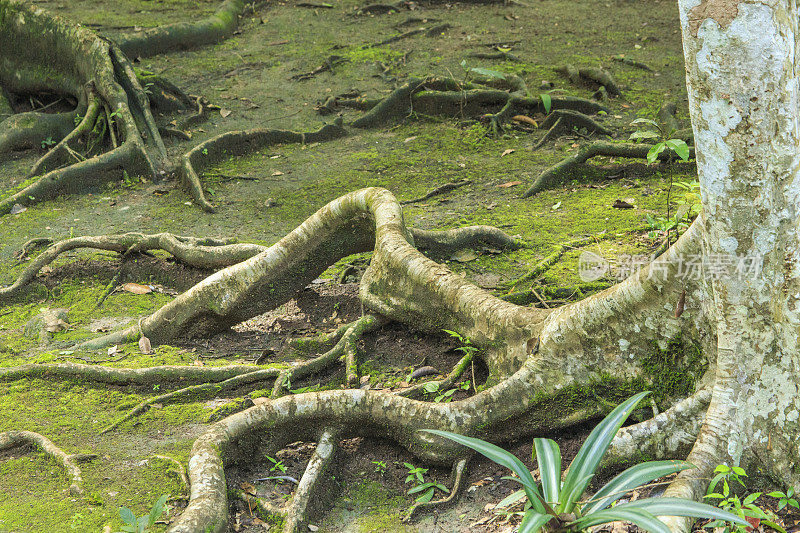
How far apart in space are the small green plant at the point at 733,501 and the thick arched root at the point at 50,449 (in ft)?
9.44

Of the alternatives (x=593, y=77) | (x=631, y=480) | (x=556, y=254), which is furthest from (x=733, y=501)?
(x=593, y=77)

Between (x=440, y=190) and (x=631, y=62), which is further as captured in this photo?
(x=631, y=62)

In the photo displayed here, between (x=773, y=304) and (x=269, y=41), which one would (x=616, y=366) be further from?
(x=269, y=41)

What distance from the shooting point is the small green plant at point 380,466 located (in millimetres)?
3953

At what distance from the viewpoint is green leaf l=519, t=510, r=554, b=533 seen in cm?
248

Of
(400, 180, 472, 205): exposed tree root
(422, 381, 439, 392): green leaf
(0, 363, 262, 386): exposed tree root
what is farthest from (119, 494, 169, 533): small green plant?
(400, 180, 472, 205): exposed tree root

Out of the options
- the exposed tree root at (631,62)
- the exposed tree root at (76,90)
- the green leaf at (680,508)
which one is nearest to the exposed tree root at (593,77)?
the exposed tree root at (631,62)

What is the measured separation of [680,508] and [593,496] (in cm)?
36

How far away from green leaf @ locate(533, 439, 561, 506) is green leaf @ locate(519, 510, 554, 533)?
183mm

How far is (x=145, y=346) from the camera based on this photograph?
5.36 metres

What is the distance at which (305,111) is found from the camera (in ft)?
33.0

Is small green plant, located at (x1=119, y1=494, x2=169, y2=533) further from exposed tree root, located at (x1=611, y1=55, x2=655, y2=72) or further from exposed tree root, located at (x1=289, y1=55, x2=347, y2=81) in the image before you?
exposed tree root, located at (x1=611, y1=55, x2=655, y2=72)

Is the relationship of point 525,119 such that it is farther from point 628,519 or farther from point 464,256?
point 628,519

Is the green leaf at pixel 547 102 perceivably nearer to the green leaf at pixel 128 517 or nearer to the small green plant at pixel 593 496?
the small green plant at pixel 593 496
